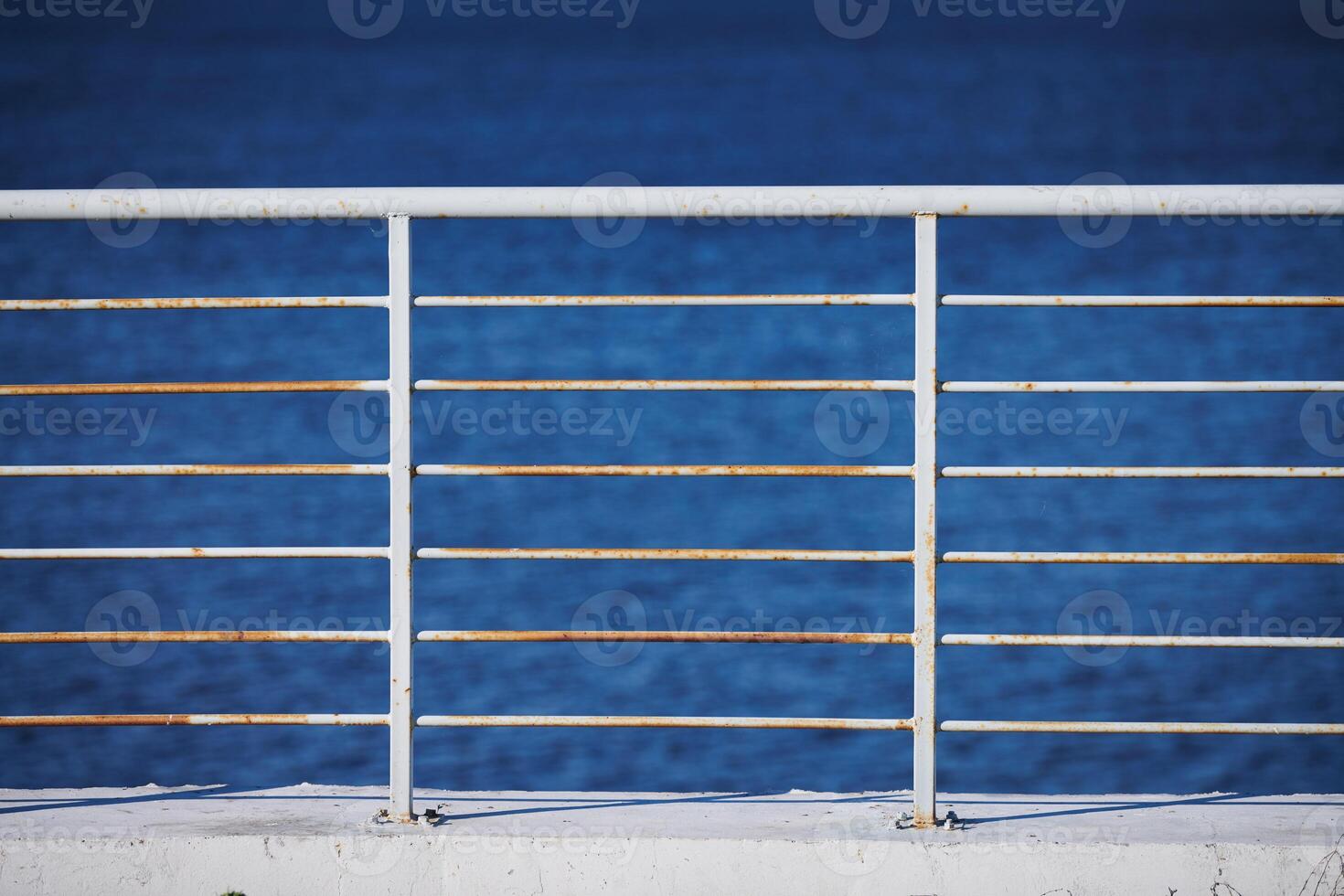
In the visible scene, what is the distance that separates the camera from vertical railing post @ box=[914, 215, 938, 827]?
4.29 feet

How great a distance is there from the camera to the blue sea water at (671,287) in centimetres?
589

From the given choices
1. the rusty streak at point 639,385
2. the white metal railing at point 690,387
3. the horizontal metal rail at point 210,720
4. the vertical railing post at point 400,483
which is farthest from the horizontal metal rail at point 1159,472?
the horizontal metal rail at point 210,720

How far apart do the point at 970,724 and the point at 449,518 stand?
17.0 feet

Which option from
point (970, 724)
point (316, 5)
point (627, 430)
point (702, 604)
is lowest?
point (702, 604)

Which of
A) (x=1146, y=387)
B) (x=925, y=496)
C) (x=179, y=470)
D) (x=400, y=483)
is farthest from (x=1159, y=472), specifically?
(x=179, y=470)

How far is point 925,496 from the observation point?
4.31ft

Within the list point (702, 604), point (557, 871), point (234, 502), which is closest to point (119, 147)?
point (234, 502)

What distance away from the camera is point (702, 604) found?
532 cm

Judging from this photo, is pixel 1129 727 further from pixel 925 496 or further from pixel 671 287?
pixel 671 287

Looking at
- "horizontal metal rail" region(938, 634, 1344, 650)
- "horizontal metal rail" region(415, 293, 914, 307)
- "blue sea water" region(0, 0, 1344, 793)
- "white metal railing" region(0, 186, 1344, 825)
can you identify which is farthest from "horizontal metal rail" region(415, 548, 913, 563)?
"blue sea water" region(0, 0, 1344, 793)

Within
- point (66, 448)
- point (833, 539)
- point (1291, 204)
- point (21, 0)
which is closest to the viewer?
point (1291, 204)

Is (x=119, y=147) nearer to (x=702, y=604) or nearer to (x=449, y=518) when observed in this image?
(x=449, y=518)

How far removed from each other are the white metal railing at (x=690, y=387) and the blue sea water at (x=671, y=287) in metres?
3.96

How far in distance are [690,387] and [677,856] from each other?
48 centimetres
